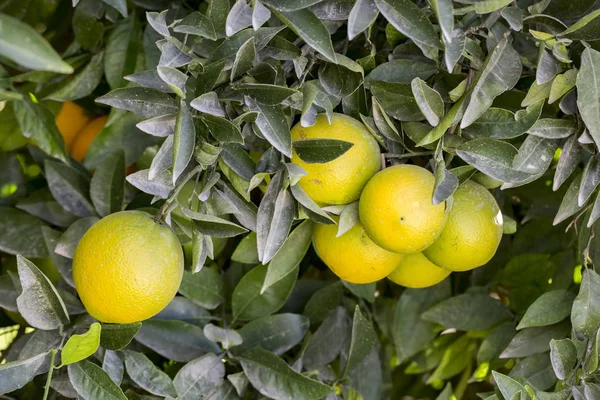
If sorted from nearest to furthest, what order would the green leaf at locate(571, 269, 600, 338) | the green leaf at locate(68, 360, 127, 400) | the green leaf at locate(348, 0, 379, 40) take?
the green leaf at locate(348, 0, 379, 40)
the green leaf at locate(68, 360, 127, 400)
the green leaf at locate(571, 269, 600, 338)

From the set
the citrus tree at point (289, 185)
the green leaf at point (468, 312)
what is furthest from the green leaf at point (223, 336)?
the green leaf at point (468, 312)

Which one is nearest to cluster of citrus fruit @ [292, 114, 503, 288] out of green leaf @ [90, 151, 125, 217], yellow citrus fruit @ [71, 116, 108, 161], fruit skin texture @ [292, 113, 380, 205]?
fruit skin texture @ [292, 113, 380, 205]

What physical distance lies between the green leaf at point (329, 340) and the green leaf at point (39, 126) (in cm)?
48

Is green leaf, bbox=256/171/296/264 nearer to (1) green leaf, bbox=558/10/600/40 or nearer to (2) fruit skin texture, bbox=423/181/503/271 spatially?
(2) fruit skin texture, bbox=423/181/503/271

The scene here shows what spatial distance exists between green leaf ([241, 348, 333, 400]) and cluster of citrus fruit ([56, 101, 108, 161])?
43cm

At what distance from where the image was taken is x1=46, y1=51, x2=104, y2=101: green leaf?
1.01 meters

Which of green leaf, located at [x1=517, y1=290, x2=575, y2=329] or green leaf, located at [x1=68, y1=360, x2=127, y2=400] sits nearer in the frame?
green leaf, located at [x1=68, y1=360, x2=127, y2=400]

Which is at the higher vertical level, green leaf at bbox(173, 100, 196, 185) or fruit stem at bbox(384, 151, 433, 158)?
green leaf at bbox(173, 100, 196, 185)

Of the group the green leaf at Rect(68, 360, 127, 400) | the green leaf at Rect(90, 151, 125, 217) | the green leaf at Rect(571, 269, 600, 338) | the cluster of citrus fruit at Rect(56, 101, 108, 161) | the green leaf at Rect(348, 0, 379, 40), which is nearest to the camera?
the green leaf at Rect(348, 0, 379, 40)

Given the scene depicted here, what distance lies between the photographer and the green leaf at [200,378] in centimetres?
93

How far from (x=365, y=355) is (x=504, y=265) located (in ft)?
1.08

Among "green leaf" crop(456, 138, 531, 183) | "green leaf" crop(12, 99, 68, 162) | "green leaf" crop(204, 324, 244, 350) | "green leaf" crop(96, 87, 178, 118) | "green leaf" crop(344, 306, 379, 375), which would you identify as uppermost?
"green leaf" crop(96, 87, 178, 118)

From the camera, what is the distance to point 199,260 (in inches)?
32.1

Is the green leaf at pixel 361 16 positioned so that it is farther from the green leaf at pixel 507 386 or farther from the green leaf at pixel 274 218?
the green leaf at pixel 507 386
